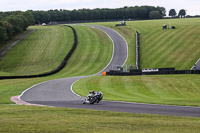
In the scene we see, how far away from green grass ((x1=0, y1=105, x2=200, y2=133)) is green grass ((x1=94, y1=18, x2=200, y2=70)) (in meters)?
46.9

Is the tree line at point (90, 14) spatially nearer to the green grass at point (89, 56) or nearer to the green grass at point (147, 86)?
the green grass at point (89, 56)

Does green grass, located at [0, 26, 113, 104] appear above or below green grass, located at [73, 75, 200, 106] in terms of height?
below

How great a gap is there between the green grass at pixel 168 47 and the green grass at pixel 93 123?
46.9 metres

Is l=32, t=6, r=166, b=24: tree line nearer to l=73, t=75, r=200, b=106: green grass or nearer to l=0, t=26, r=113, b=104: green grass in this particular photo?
l=0, t=26, r=113, b=104: green grass

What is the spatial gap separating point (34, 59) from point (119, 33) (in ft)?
88.0

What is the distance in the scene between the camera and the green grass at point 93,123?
628 inches

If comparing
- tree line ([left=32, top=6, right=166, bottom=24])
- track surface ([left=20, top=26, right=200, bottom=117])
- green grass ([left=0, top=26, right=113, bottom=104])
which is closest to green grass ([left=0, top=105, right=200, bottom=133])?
track surface ([left=20, top=26, right=200, bottom=117])

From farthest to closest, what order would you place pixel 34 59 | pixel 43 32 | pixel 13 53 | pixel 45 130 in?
pixel 43 32
pixel 13 53
pixel 34 59
pixel 45 130

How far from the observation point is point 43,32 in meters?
114

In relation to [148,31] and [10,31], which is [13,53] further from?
[148,31]

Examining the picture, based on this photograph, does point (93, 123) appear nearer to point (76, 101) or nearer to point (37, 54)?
Result: point (76, 101)

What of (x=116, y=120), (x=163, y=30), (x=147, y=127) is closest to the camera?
→ (x=147, y=127)

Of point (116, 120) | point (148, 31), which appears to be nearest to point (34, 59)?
point (148, 31)

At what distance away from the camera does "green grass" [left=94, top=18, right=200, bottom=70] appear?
69875 mm
